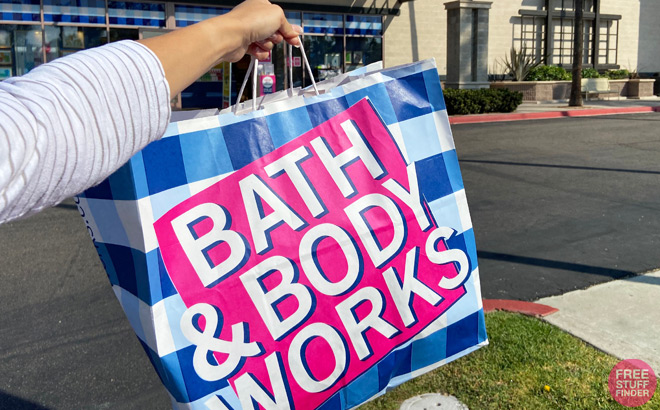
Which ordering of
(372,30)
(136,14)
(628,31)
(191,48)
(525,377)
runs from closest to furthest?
1. (191,48)
2. (525,377)
3. (136,14)
4. (372,30)
5. (628,31)

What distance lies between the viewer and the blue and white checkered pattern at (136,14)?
65.1 ft

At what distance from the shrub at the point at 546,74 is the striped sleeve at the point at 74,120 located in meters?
27.1

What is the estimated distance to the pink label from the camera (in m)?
1.56

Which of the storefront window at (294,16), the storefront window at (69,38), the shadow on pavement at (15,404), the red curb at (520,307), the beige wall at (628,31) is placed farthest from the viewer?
the beige wall at (628,31)

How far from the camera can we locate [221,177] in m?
1.56

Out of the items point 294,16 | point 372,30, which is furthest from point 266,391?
point 372,30

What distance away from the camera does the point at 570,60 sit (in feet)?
97.7

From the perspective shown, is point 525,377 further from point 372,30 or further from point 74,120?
point 372,30

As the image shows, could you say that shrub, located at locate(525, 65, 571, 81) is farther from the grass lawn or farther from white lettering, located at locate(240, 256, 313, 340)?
white lettering, located at locate(240, 256, 313, 340)

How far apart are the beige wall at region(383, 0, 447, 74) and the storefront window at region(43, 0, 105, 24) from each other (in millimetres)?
10272

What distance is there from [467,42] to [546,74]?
604 centimetres

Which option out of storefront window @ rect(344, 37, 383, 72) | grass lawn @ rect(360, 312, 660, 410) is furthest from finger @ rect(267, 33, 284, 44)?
storefront window @ rect(344, 37, 383, 72)

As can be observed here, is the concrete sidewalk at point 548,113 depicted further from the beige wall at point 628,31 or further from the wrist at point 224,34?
the wrist at point 224,34

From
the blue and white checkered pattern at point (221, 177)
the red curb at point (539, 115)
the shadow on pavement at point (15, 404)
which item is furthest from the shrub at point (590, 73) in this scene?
the blue and white checkered pattern at point (221, 177)
